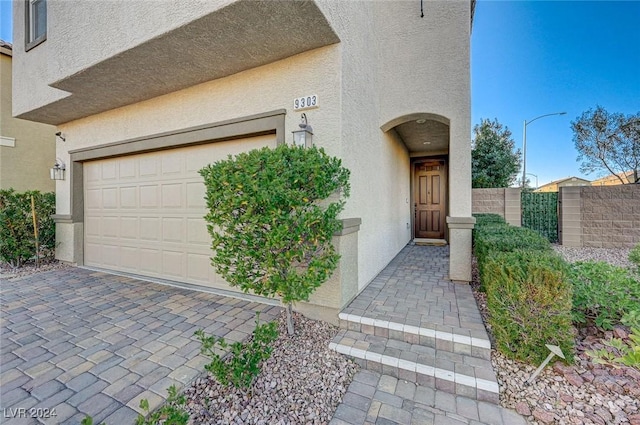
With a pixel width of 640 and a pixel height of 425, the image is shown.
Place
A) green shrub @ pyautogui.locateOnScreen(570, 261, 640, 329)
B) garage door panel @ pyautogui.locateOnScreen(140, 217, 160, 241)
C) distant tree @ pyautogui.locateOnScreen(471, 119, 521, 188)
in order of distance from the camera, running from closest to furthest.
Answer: green shrub @ pyautogui.locateOnScreen(570, 261, 640, 329) → garage door panel @ pyautogui.locateOnScreen(140, 217, 160, 241) → distant tree @ pyautogui.locateOnScreen(471, 119, 521, 188)

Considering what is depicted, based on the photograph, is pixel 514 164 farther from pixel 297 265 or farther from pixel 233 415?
pixel 233 415

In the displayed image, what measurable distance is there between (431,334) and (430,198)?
22.4 ft

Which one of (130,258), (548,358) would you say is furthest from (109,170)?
(548,358)

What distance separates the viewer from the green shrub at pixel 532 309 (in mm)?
2279

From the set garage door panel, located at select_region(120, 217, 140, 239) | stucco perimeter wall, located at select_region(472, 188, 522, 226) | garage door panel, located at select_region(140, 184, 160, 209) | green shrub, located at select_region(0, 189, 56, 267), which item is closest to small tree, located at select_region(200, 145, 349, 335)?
garage door panel, located at select_region(140, 184, 160, 209)

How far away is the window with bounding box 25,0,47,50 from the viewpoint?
5.41m

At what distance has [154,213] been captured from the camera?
505 centimetres

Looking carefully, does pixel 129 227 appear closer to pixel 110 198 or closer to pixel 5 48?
pixel 110 198

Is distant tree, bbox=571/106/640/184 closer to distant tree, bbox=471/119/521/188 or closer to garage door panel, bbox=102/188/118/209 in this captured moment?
distant tree, bbox=471/119/521/188

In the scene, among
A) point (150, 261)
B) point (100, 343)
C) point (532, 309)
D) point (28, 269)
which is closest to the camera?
point (532, 309)

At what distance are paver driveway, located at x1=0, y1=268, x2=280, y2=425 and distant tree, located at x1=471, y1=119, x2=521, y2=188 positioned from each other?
1298cm

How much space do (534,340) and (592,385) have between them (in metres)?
0.45

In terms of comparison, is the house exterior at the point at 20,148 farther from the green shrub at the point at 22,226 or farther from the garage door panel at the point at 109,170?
the garage door panel at the point at 109,170

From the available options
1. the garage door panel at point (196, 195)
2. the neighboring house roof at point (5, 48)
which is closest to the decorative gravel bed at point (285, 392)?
the garage door panel at point (196, 195)
